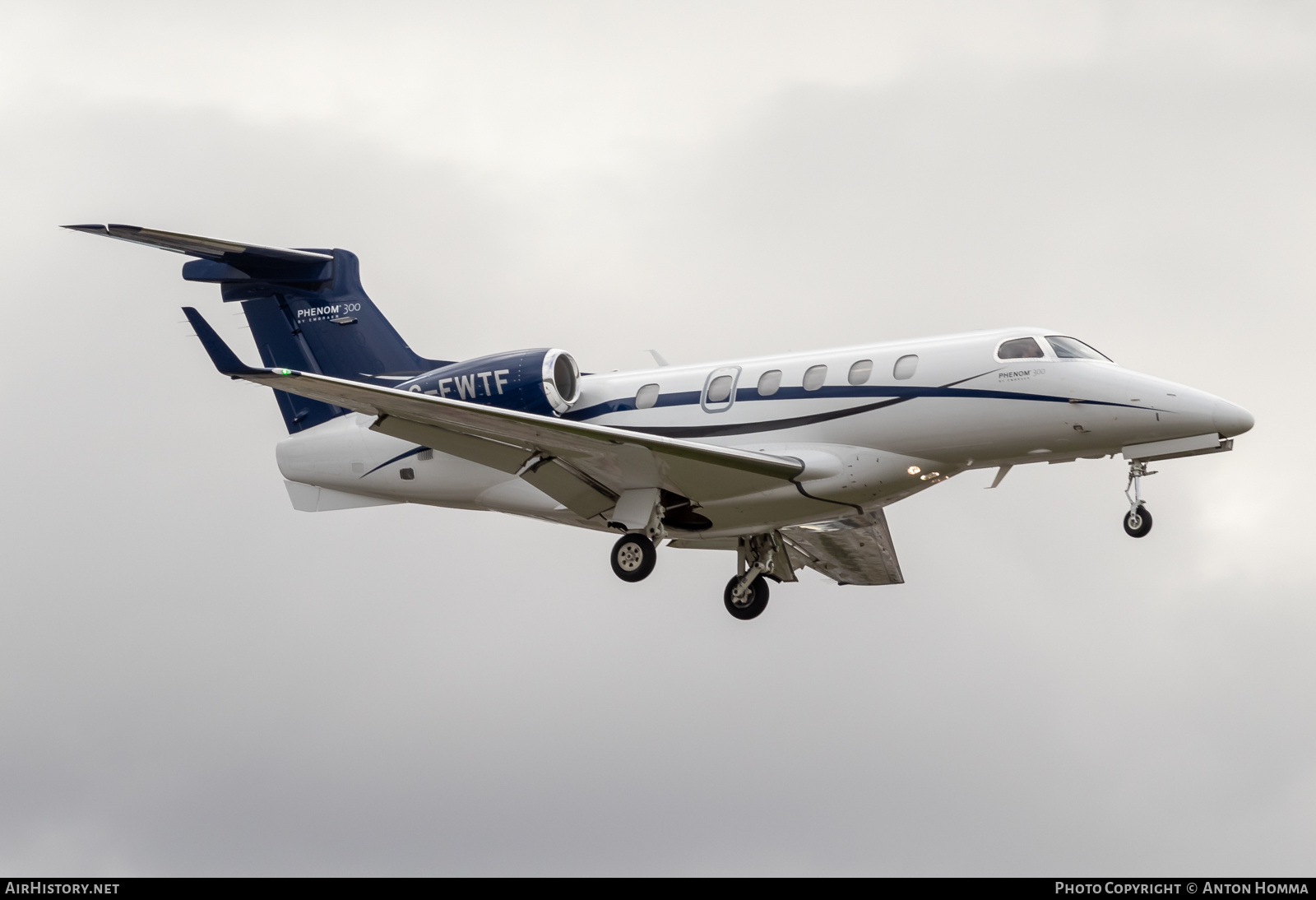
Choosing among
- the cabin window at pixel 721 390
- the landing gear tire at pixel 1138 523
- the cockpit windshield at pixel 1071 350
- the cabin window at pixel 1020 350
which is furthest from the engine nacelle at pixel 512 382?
the landing gear tire at pixel 1138 523

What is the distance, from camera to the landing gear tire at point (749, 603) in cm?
2167

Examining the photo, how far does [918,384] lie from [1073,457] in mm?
2056

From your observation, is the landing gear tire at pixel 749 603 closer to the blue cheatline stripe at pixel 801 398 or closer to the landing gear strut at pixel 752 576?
the landing gear strut at pixel 752 576

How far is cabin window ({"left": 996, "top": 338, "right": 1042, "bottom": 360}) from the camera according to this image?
59.3 ft

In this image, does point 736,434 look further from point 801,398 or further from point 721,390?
point 801,398

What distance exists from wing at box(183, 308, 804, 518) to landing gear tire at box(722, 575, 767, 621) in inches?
107

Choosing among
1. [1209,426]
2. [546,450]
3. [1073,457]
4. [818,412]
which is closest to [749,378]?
[818,412]

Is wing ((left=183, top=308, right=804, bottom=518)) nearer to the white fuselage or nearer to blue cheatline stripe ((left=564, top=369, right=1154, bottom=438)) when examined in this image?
the white fuselage

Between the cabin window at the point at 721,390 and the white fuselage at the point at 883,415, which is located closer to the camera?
the white fuselage at the point at 883,415

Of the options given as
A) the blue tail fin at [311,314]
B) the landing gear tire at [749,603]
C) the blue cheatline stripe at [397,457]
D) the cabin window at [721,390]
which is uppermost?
the blue tail fin at [311,314]

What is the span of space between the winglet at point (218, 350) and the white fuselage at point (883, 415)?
4.09 m

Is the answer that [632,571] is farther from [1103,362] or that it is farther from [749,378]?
[1103,362]

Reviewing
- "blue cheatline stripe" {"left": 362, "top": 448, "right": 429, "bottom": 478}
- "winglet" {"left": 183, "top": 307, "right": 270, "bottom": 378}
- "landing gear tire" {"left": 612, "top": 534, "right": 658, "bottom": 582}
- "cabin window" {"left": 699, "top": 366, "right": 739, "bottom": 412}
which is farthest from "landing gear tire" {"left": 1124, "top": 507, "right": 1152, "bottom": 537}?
"winglet" {"left": 183, "top": 307, "right": 270, "bottom": 378}

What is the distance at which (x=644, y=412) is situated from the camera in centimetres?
2005
